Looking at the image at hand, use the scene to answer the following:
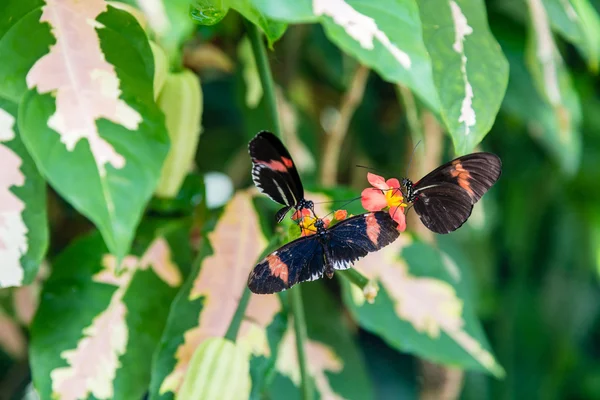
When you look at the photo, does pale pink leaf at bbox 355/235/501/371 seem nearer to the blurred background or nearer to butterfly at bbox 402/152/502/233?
the blurred background

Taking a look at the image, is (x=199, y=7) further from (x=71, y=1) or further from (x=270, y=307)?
(x=270, y=307)

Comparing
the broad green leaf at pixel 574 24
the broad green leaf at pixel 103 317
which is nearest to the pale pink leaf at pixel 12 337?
the broad green leaf at pixel 103 317

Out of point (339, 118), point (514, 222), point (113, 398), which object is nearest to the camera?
point (113, 398)

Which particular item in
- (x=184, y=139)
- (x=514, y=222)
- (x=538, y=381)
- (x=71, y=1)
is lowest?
(x=538, y=381)

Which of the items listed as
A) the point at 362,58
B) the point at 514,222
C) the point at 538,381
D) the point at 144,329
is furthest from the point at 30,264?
the point at 538,381

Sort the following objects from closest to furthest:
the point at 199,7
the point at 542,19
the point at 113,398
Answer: the point at 199,7
the point at 113,398
the point at 542,19

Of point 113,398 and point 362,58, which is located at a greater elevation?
point 362,58

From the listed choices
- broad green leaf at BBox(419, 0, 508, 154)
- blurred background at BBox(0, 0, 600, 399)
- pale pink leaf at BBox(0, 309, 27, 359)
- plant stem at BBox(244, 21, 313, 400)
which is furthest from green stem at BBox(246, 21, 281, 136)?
Answer: pale pink leaf at BBox(0, 309, 27, 359)

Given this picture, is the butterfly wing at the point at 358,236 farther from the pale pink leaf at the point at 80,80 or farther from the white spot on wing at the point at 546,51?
the white spot on wing at the point at 546,51
